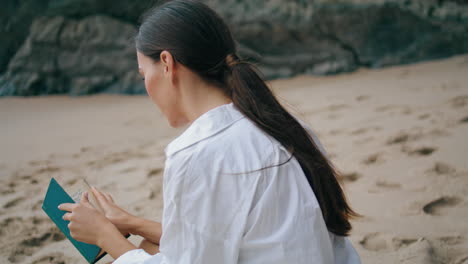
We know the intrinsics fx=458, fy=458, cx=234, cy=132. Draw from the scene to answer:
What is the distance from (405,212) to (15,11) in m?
5.87

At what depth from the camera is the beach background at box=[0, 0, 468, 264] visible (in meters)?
2.03

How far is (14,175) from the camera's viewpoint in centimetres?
312

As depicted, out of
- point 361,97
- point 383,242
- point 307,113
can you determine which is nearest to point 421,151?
point 383,242

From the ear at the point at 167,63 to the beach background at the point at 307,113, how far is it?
1.08 ft

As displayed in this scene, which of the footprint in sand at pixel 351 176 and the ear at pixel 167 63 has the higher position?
the ear at pixel 167 63

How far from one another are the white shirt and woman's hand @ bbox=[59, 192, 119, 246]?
0.31m

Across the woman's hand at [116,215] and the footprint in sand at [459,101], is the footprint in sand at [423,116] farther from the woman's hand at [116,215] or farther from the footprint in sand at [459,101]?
the woman's hand at [116,215]

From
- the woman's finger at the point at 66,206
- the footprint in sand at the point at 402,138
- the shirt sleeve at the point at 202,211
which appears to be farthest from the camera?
the footprint in sand at the point at 402,138

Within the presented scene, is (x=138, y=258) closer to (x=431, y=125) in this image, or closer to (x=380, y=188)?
(x=380, y=188)

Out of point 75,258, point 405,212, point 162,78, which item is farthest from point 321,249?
point 75,258

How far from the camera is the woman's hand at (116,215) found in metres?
1.55

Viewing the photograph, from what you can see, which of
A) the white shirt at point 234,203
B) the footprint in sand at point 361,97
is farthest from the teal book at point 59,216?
the footprint in sand at point 361,97

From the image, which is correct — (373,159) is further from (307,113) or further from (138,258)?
(138,258)

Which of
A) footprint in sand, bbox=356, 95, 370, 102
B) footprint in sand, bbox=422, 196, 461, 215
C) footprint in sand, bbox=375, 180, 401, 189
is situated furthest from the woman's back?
footprint in sand, bbox=356, 95, 370, 102
